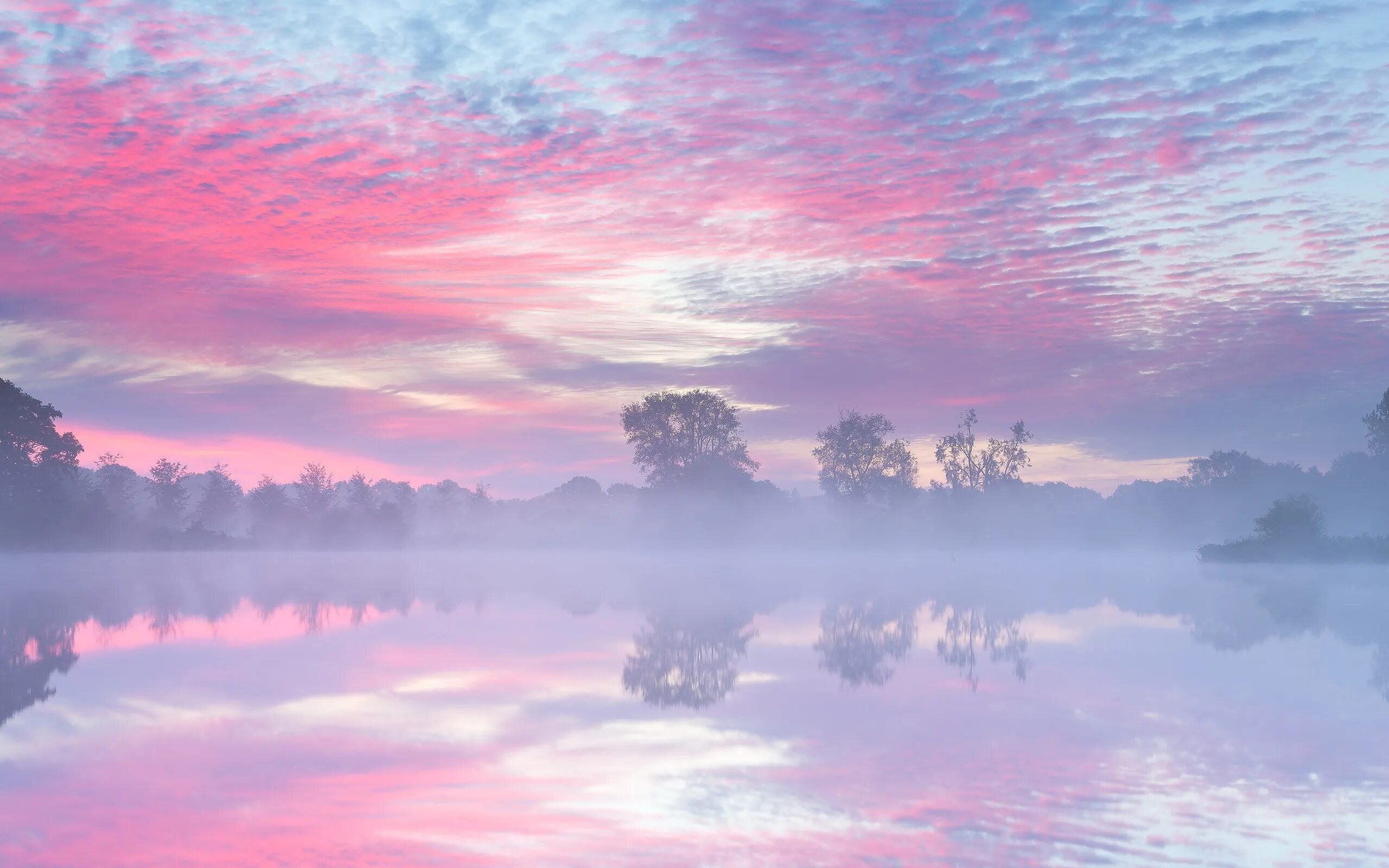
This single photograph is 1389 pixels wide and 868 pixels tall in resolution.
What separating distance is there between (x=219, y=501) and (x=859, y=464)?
2468 inches

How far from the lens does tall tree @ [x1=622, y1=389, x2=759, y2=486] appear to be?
83.9 metres

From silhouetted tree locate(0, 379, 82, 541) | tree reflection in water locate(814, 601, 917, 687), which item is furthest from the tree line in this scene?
tree reflection in water locate(814, 601, 917, 687)

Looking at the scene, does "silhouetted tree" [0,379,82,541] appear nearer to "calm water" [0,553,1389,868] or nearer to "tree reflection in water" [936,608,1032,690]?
"calm water" [0,553,1389,868]

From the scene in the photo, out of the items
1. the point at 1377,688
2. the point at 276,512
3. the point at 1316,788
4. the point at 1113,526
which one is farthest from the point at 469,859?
the point at 1113,526

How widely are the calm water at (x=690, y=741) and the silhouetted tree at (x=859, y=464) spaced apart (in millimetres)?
65062

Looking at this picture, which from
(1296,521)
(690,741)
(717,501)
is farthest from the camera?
(717,501)

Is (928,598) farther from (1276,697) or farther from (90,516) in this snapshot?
(90,516)

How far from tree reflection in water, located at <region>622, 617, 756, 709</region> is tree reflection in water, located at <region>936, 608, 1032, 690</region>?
2.88 meters

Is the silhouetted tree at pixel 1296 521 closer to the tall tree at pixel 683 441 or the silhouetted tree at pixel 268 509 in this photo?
the tall tree at pixel 683 441

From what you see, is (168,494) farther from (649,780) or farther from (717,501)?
(649,780)

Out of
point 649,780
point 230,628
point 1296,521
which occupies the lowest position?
point 230,628

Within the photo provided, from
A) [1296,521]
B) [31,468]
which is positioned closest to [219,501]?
[31,468]

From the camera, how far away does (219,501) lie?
103 metres

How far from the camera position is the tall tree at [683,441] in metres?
83.9
